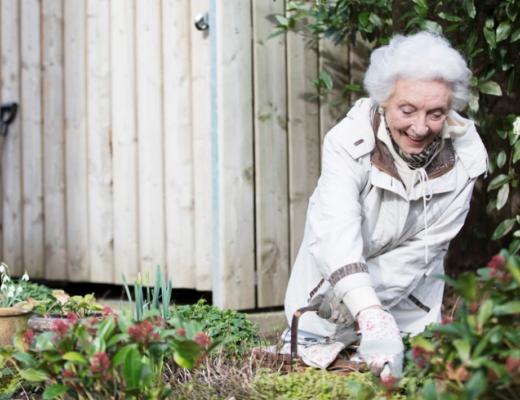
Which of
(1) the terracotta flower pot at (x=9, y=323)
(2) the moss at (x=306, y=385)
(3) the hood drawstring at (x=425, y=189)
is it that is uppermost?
(3) the hood drawstring at (x=425, y=189)

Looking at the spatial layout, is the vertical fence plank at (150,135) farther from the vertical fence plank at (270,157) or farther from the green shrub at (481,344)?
the green shrub at (481,344)

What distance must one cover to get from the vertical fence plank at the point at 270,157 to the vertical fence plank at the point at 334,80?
0.87 feet

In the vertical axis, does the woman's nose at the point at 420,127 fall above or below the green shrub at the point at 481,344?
above

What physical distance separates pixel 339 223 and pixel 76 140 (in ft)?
10.6

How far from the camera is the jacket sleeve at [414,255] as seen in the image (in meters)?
3.70

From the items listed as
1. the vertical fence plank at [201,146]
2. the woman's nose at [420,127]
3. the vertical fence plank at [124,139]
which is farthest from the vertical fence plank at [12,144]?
the woman's nose at [420,127]

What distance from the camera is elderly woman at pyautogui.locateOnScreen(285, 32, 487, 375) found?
134 inches

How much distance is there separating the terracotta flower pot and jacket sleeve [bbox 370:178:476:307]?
4.27 feet

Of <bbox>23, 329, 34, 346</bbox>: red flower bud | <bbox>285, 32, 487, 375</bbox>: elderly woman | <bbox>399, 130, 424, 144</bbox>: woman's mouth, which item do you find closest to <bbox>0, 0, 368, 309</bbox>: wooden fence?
<bbox>285, 32, 487, 375</bbox>: elderly woman

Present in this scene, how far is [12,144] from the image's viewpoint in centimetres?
672

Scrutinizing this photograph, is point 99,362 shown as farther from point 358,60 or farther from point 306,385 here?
point 358,60

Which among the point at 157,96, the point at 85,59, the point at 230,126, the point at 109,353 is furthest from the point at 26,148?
the point at 109,353

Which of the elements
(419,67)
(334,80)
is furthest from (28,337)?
(334,80)

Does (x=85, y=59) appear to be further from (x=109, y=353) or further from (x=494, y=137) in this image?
(x=109, y=353)
